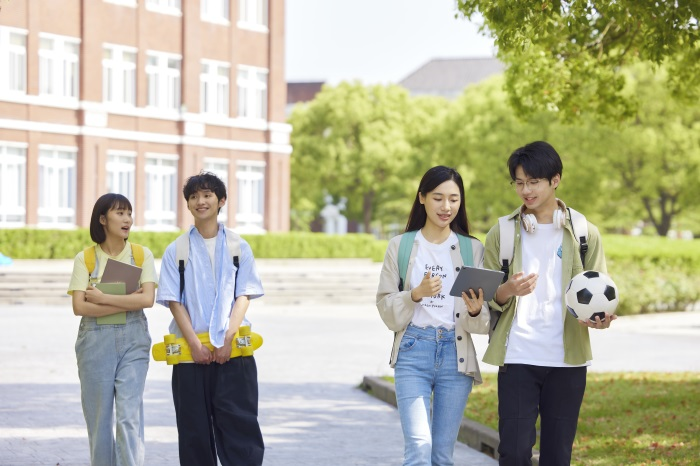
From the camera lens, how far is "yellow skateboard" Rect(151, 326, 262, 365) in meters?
5.96

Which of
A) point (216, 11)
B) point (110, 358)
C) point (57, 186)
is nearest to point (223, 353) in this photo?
point (110, 358)

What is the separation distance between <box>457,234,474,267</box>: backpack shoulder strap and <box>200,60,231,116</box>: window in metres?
37.5

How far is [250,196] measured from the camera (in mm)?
44375

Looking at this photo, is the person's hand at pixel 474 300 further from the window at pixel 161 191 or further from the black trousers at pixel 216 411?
the window at pixel 161 191

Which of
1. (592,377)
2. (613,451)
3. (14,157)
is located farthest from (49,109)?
(613,451)

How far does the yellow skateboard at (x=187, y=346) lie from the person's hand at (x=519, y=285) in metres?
1.44

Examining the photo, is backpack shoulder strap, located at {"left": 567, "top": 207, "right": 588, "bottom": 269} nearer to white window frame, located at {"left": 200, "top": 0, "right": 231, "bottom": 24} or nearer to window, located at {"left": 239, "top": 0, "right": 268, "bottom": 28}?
white window frame, located at {"left": 200, "top": 0, "right": 231, "bottom": 24}

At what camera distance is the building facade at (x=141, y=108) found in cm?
3734

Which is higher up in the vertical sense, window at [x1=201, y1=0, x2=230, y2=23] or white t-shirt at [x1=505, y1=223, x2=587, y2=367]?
window at [x1=201, y1=0, x2=230, y2=23]

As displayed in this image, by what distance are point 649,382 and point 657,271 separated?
47.4 feet

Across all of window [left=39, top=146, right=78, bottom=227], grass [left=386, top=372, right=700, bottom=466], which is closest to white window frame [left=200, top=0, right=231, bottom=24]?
window [left=39, top=146, right=78, bottom=227]

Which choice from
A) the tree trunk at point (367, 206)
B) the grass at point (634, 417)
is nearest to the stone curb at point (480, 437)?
the grass at point (634, 417)

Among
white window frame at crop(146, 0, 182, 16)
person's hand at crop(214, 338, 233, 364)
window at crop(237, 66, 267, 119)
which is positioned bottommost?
person's hand at crop(214, 338, 233, 364)

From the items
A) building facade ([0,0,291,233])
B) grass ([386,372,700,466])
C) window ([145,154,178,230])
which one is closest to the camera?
grass ([386,372,700,466])
